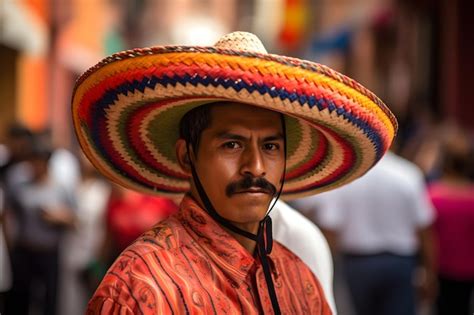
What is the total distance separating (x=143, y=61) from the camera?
2.63m

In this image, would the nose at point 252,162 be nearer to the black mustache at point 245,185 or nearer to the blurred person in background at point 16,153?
the black mustache at point 245,185

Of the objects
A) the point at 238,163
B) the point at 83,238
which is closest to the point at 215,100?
the point at 238,163

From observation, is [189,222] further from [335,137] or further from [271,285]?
[335,137]

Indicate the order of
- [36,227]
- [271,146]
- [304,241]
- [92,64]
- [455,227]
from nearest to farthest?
[271,146] → [304,241] → [455,227] → [36,227] → [92,64]

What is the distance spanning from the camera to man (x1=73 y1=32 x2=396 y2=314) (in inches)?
102

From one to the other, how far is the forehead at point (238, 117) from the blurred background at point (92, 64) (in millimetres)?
3809

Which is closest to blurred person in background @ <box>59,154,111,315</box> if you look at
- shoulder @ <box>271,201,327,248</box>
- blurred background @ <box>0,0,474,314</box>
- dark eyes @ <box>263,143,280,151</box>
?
blurred background @ <box>0,0,474,314</box>

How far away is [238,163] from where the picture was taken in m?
2.82

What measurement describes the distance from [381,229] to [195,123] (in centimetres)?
426

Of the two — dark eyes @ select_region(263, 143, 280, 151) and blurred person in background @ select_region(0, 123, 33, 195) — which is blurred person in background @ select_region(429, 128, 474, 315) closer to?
blurred person in background @ select_region(0, 123, 33, 195)

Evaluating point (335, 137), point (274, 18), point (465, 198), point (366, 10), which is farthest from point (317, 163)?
point (274, 18)

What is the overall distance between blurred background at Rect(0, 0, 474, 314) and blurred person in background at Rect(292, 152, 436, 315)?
55 centimetres

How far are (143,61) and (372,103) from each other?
678 mm

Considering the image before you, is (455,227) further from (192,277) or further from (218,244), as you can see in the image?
(192,277)
